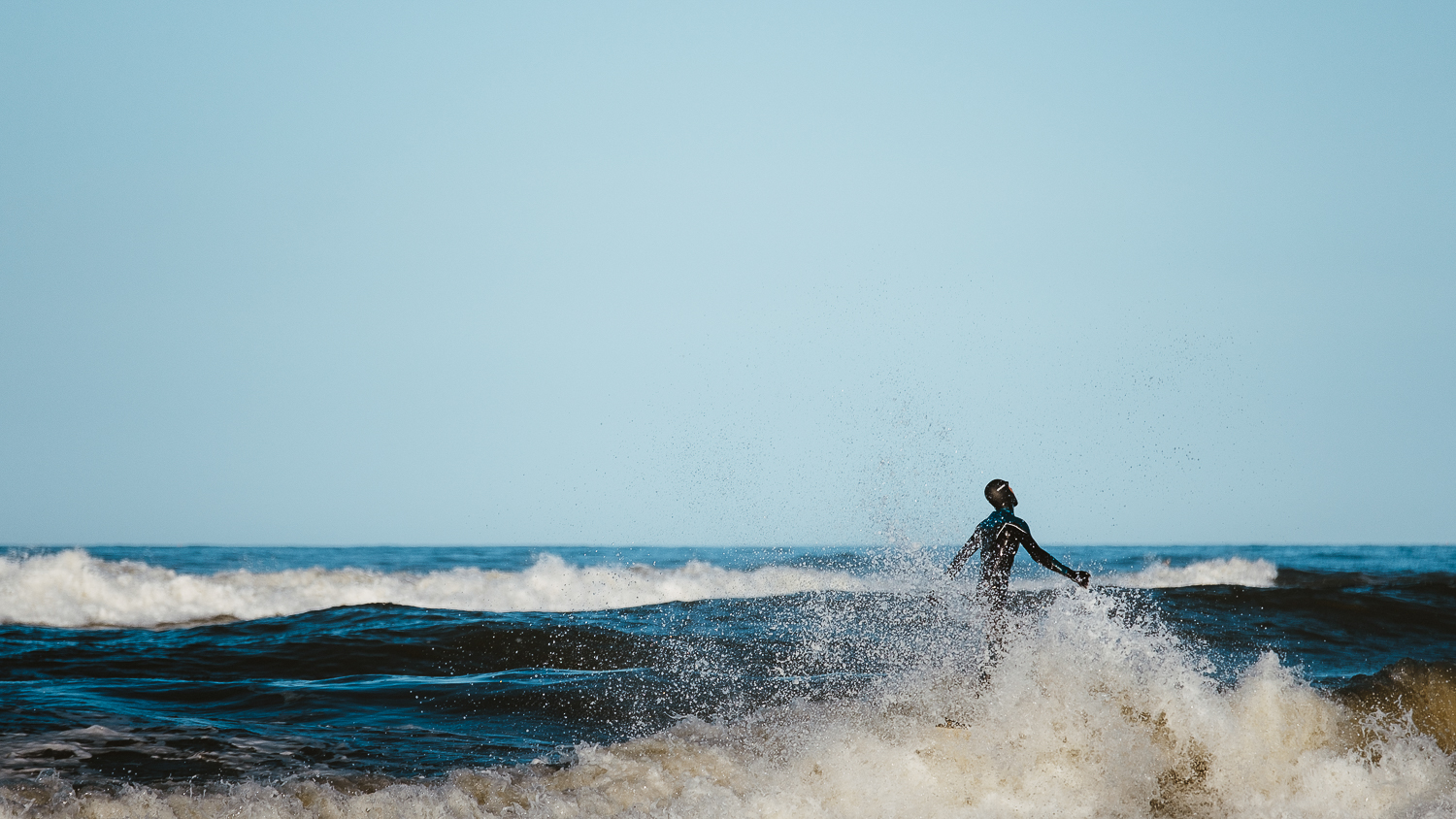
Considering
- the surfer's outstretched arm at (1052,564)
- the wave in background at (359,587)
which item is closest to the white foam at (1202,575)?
the wave in background at (359,587)

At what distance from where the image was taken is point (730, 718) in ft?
35.0

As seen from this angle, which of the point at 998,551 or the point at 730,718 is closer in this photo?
the point at 998,551

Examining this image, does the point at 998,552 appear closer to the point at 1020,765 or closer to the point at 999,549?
the point at 999,549

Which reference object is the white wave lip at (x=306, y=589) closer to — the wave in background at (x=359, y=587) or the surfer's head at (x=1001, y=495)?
the wave in background at (x=359, y=587)

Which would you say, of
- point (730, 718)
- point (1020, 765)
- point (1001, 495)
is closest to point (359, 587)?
point (730, 718)

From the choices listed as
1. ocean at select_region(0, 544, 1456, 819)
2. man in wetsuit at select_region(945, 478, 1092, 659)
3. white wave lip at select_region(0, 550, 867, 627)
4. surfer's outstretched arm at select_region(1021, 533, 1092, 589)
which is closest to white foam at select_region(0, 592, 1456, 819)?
ocean at select_region(0, 544, 1456, 819)

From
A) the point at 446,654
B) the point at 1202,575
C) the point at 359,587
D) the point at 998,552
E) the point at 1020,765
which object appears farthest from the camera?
the point at 1202,575

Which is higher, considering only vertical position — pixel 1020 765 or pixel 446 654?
pixel 1020 765

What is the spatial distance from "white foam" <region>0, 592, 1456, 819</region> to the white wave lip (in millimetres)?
14107

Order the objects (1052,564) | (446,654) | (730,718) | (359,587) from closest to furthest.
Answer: (1052,564) → (730,718) → (446,654) → (359,587)

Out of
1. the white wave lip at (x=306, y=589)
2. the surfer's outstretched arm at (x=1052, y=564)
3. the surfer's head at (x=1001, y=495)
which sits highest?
the surfer's head at (x=1001, y=495)

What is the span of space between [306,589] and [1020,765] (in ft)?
68.0

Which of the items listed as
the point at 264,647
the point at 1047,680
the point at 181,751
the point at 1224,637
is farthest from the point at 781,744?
the point at 1224,637

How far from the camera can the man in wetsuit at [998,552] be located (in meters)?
9.83
